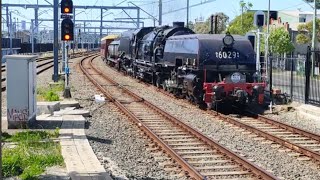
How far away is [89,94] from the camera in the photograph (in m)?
21.3

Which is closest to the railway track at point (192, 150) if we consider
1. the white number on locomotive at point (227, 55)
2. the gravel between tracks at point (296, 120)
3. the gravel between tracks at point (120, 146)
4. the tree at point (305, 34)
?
the gravel between tracks at point (120, 146)

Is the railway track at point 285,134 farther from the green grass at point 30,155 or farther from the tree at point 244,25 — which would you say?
the tree at point 244,25

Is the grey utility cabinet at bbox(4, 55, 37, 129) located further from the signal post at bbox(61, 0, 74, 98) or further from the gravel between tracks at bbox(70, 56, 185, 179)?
the signal post at bbox(61, 0, 74, 98)

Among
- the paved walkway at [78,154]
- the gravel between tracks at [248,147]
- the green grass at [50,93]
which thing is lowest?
the gravel between tracks at [248,147]

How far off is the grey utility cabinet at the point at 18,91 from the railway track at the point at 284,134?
5.49m

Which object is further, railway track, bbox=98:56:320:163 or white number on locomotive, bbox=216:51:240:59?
white number on locomotive, bbox=216:51:240:59

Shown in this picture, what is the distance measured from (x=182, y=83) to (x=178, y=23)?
5.43 meters

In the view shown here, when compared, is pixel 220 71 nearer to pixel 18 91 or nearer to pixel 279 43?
pixel 18 91

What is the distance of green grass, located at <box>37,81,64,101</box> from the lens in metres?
17.4

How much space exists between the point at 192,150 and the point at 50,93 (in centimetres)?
927

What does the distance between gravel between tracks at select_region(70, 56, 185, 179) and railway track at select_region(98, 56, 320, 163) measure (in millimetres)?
2809

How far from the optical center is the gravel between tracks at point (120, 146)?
27.3 feet

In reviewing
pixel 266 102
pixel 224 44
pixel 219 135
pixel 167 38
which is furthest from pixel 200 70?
pixel 167 38

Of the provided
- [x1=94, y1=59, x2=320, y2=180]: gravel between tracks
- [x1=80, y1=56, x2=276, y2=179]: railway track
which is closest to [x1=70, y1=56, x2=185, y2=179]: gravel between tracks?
[x1=80, y1=56, x2=276, y2=179]: railway track
